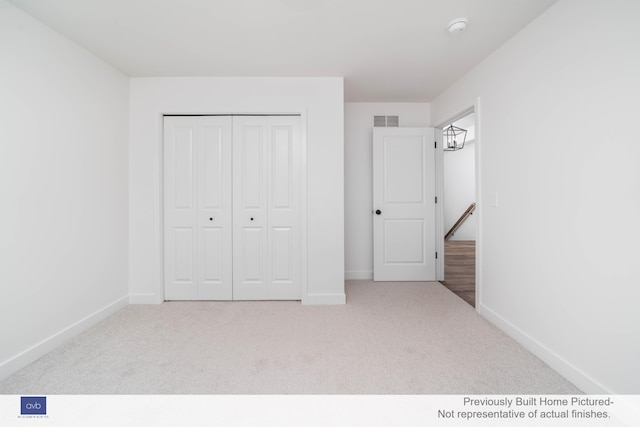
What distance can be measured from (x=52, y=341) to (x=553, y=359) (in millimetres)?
3675

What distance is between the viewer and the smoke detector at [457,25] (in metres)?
1.88

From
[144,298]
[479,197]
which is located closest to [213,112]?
[144,298]

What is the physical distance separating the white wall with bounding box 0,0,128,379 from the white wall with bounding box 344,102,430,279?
8.95 feet

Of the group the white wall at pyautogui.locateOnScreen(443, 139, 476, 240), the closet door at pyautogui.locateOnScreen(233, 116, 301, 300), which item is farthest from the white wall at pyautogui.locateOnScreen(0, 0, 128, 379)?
the white wall at pyautogui.locateOnScreen(443, 139, 476, 240)

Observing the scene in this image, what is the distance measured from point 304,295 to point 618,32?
298cm

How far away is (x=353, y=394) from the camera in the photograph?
1.47m

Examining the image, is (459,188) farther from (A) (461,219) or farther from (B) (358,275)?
(B) (358,275)

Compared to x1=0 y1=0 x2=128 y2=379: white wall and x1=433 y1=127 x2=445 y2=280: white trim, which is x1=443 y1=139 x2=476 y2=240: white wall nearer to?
x1=433 y1=127 x2=445 y2=280: white trim

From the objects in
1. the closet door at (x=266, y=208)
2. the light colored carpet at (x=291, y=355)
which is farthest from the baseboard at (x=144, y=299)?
the closet door at (x=266, y=208)

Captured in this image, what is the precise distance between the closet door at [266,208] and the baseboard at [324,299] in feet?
0.48

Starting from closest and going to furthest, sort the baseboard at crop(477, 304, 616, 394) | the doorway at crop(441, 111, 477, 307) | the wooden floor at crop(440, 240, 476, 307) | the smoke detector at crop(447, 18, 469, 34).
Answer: the baseboard at crop(477, 304, 616, 394) < the smoke detector at crop(447, 18, 469, 34) < the wooden floor at crop(440, 240, 476, 307) < the doorway at crop(441, 111, 477, 307)

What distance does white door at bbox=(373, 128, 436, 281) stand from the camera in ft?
11.5
